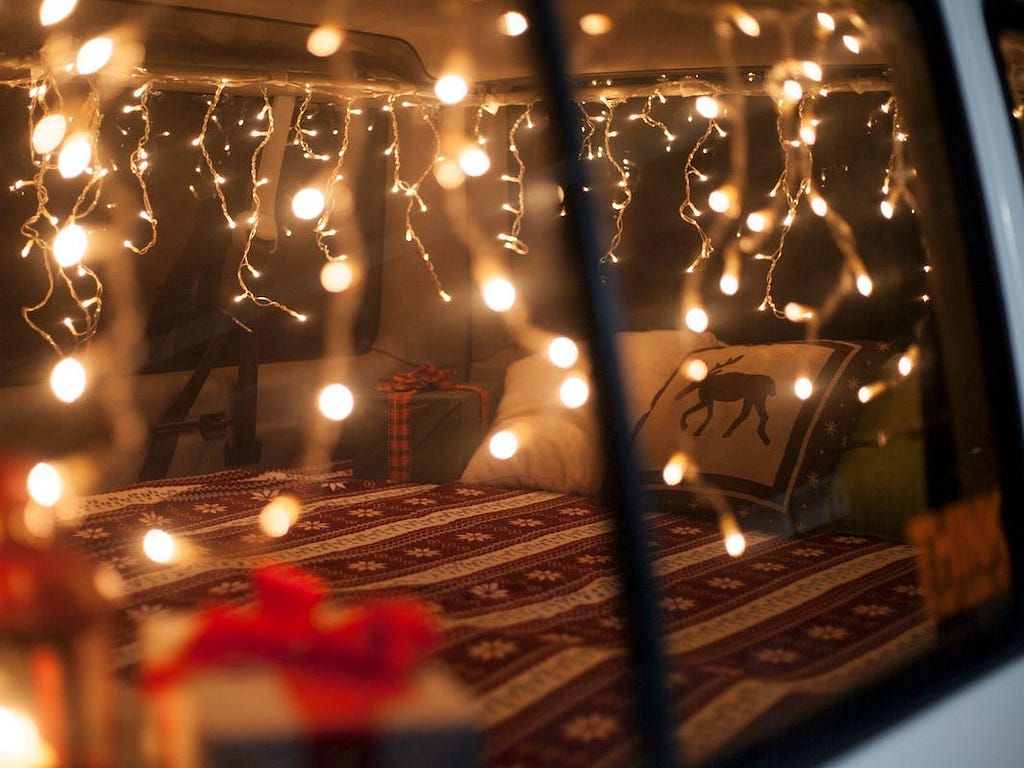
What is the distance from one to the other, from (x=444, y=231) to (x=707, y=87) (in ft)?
3.34

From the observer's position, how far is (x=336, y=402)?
11.3ft

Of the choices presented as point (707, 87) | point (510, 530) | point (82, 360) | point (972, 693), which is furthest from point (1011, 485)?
point (82, 360)

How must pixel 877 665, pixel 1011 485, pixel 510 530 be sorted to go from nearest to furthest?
pixel 877 665
pixel 1011 485
pixel 510 530

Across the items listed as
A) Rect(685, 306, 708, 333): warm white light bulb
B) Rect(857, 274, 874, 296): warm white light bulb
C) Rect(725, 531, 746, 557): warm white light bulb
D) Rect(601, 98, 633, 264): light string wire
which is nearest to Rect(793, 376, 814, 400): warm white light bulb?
Rect(725, 531, 746, 557): warm white light bulb

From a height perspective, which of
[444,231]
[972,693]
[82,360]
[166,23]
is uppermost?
[166,23]

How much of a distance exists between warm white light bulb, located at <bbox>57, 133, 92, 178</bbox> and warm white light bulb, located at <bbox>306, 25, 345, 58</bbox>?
2.20ft

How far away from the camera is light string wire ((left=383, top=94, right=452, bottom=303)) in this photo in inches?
134

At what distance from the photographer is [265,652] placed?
41.2 inches

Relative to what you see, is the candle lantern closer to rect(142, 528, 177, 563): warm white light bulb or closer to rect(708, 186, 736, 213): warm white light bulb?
rect(142, 528, 177, 563): warm white light bulb

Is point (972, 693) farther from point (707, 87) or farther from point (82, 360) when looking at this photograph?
point (82, 360)

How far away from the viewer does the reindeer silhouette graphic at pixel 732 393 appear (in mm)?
2367

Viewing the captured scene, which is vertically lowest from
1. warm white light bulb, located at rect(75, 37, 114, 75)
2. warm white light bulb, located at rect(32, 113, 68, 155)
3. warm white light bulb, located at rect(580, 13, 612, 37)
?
warm white light bulb, located at rect(580, 13, 612, 37)

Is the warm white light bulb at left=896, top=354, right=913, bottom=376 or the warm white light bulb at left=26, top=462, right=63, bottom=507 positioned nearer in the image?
the warm white light bulb at left=896, top=354, right=913, bottom=376

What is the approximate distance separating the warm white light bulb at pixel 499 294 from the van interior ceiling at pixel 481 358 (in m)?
0.01
